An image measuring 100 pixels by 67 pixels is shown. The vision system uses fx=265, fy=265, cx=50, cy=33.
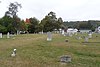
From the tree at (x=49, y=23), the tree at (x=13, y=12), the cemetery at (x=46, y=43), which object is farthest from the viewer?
the tree at (x=49, y=23)

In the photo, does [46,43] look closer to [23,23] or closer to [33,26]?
[23,23]

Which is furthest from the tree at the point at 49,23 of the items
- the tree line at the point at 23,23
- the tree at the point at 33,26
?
the tree at the point at 33,26

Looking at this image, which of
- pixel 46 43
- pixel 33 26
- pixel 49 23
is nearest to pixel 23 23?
pixel 49 23

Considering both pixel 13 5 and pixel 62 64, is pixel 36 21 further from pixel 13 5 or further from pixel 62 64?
pixel 62 64

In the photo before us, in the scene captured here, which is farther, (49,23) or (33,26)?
(33,26)

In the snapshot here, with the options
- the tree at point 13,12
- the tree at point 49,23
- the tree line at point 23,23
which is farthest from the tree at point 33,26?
the tree at point 13,12

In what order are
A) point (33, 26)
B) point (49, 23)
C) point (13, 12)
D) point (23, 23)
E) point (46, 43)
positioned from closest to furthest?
1. point (46, 43)
2. point (13, 12)
3. point (23, 23)
4. point (49, 23)
5. point (33, 26)

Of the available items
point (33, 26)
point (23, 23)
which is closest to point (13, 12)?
point (23, 23)

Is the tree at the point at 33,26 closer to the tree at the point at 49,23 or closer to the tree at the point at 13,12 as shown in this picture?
the tree at the point at 49,23

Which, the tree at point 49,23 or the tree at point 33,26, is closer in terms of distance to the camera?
the tree at point 49,23

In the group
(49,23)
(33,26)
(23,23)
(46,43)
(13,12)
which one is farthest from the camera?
(33,26)

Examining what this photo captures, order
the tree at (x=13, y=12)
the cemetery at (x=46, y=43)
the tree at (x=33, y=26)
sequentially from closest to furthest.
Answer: the cemetery at (x=46, y=43) < the tree at (x=13, y=12) < the tree at (x=33, y=26)

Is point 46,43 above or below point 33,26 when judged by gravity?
below

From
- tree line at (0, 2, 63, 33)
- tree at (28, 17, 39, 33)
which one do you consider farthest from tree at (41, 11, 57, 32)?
tree at (28, 17, 39, 33)
